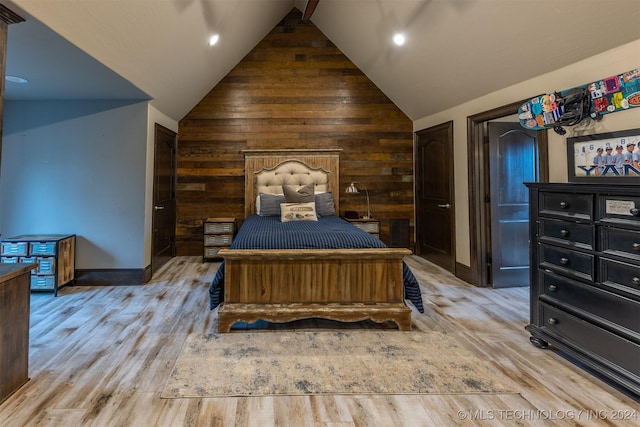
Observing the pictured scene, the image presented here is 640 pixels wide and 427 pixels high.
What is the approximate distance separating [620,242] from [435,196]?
3.08 metres

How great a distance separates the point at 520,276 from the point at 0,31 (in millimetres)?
5017

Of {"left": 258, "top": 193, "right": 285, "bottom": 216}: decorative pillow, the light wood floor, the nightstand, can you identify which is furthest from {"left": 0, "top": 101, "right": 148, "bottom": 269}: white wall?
the nightstand

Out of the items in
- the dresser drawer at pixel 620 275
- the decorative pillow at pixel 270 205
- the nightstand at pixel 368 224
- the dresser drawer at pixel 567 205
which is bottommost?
the dresser drawer at pixel 620 275

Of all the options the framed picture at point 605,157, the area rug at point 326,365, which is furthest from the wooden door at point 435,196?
the area rug at point 326,365

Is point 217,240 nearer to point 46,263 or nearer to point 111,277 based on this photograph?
point 111,277

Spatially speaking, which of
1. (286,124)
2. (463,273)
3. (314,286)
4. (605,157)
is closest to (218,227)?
(286,124)

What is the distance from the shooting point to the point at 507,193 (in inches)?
151

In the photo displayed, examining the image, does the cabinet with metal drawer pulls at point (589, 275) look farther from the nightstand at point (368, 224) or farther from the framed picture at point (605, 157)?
the nightstand at point (368, 224)

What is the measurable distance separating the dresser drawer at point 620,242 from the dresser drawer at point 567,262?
12 centimetres

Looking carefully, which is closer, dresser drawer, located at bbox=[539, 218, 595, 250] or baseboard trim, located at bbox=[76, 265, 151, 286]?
dresser drawer, located at bbox=[539, 218, 595, 250]

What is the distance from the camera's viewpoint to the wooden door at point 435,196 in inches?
177

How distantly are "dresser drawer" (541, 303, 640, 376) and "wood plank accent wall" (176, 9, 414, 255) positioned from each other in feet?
11.0

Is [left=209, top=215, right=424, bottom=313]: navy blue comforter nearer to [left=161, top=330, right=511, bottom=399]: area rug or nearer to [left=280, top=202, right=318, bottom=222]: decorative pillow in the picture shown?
[left=161, top=330, right=511, bottom=399]: area rug

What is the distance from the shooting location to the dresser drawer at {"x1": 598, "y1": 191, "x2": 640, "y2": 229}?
175 cm
